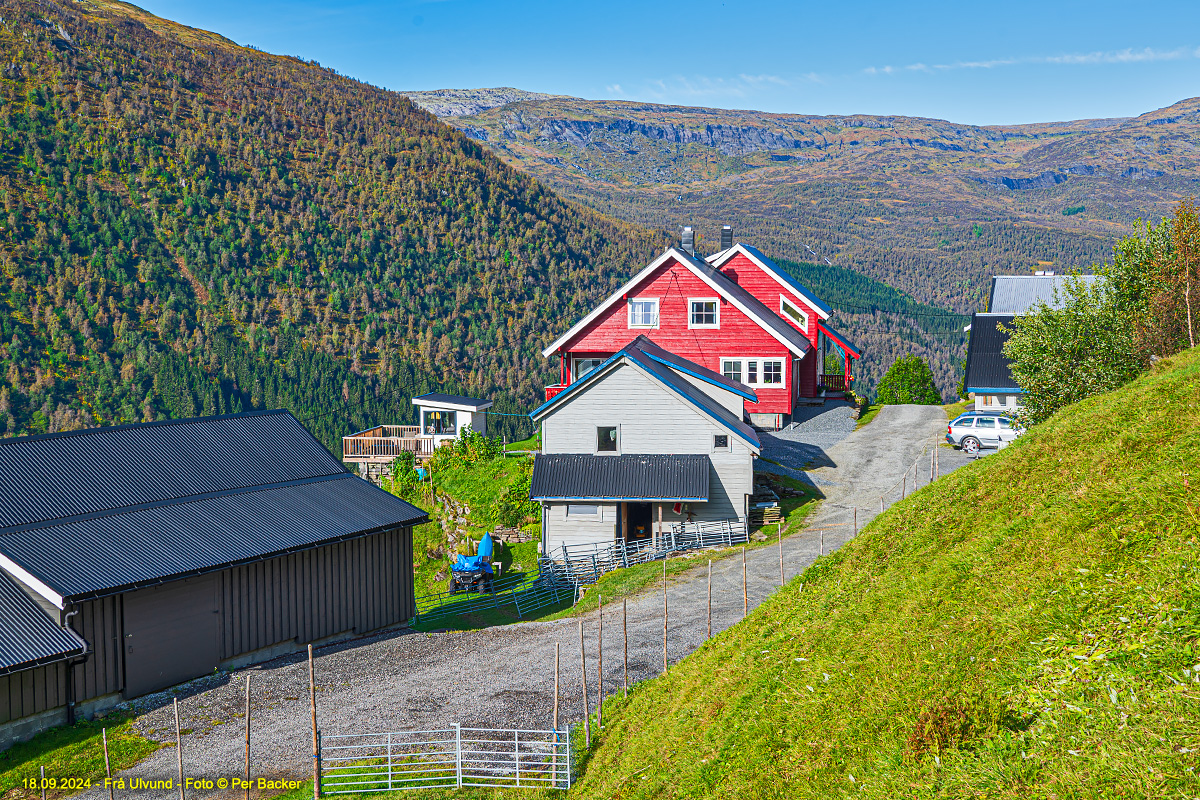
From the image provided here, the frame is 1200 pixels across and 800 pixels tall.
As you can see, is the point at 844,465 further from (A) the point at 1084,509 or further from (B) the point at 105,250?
(B) the point at 105,250

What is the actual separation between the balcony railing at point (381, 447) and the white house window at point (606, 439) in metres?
14.1

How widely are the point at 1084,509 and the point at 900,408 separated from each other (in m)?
44.7

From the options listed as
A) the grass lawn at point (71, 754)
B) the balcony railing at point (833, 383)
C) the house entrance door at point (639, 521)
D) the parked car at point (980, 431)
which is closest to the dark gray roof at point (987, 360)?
the parked car at point (980, 431)

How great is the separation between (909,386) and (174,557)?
58.5 m

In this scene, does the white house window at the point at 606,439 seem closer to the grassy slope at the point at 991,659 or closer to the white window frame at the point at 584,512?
the white window frame at the point at 584,512

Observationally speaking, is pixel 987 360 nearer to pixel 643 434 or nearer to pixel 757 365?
pixel 757 365

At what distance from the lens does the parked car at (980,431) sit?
38.9 m

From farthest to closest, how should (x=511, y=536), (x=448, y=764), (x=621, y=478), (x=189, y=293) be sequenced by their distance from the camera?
(x=189, y=293), (x=511, y=536), (x=621, y=478), (x=448, y=764)

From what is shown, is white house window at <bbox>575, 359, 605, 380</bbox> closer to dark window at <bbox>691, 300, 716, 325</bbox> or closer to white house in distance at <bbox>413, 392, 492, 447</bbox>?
white house in distance at <bbox>413, 392, 492, 447</bbox>

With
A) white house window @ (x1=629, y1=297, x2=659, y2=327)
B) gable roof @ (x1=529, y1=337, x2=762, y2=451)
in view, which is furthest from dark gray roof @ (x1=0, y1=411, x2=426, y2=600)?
white house window @ (x1=629, y1=297, x2=659, y2=327)

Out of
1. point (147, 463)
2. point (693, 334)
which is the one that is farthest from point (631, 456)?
point (147, 463)

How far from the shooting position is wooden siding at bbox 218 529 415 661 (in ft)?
75.5

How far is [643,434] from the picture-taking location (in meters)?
35.6

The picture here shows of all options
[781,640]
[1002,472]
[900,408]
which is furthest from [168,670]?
[900,408]
